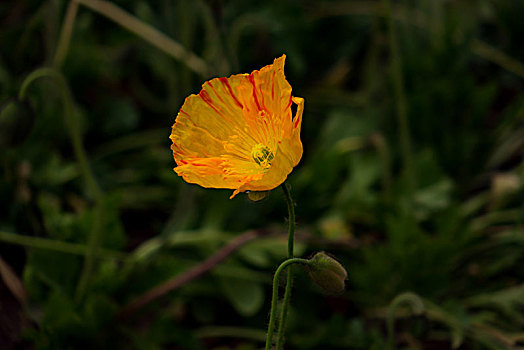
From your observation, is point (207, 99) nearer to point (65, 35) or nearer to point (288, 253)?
point (288, 253)

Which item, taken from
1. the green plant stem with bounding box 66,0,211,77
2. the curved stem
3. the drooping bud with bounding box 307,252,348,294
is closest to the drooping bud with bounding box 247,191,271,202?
the drooping bud with bounding box 307,252,348,294

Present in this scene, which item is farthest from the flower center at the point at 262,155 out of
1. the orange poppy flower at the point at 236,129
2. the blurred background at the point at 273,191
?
the blurred background at the point at 273,191

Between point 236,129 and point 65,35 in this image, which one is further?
point 65,35

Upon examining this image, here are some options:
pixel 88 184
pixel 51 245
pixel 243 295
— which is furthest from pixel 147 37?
pixel 243 295

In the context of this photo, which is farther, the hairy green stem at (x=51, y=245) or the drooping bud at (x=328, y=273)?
the hairy green stem at (x=51, y=245)

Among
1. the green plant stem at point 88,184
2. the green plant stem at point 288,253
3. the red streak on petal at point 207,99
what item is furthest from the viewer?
the green plant stem at point 88,184

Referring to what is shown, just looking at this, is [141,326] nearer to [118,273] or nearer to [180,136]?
[118,273]

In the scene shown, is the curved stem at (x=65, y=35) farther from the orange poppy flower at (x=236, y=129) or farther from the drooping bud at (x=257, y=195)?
the drooping bud at (x=257, y=195)

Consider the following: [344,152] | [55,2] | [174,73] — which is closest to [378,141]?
[344,152]
